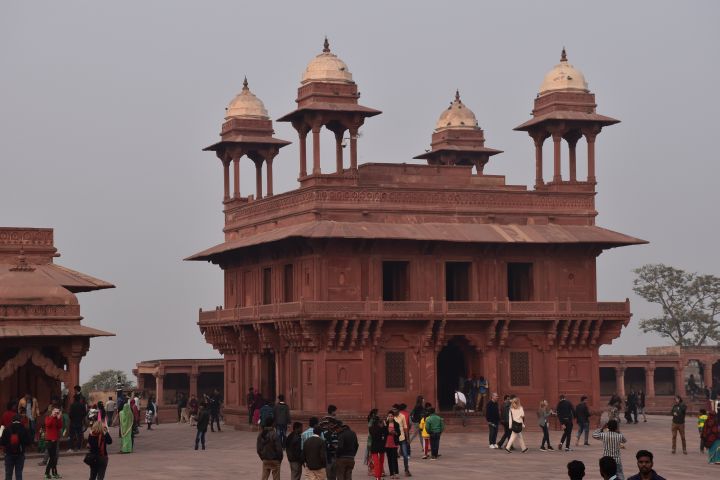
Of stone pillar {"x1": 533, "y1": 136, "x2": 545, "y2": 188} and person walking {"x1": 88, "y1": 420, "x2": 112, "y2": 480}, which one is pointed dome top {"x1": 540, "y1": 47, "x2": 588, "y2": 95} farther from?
person walking {"x1": 88, "y1": 420, "x2": 112, "y2": 480}

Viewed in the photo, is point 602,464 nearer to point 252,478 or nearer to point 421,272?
point 252,478

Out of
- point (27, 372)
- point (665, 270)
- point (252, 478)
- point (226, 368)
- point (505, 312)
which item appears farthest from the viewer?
point (665, 270)

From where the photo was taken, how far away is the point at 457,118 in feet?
196

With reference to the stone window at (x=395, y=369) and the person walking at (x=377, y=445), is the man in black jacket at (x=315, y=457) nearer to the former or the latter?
the person walking at (x=377, y=445)

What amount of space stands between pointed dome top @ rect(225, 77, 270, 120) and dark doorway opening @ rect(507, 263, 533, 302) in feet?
38.7

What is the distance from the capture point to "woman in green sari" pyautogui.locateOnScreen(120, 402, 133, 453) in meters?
36.6

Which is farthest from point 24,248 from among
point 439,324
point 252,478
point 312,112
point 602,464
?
point 602,464

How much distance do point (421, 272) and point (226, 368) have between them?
10855 mm

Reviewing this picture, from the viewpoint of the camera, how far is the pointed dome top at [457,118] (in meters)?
59.5

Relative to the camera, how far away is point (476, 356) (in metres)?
47.6

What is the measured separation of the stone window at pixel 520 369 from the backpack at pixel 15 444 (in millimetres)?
23606

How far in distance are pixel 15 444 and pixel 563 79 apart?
28219mm

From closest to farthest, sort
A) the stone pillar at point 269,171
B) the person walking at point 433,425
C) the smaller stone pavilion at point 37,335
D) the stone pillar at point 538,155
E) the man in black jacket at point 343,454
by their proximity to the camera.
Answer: the man in black jacket at point 343,454
the person walking at point 433,425
the smaller stone pavilion at point 37,335
the stone pillar at point 538,155
the stone pillar at point 269,171

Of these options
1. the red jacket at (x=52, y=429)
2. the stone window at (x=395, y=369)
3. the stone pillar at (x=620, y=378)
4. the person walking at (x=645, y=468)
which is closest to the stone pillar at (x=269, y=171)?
the stone window at (x=395, y=369)
